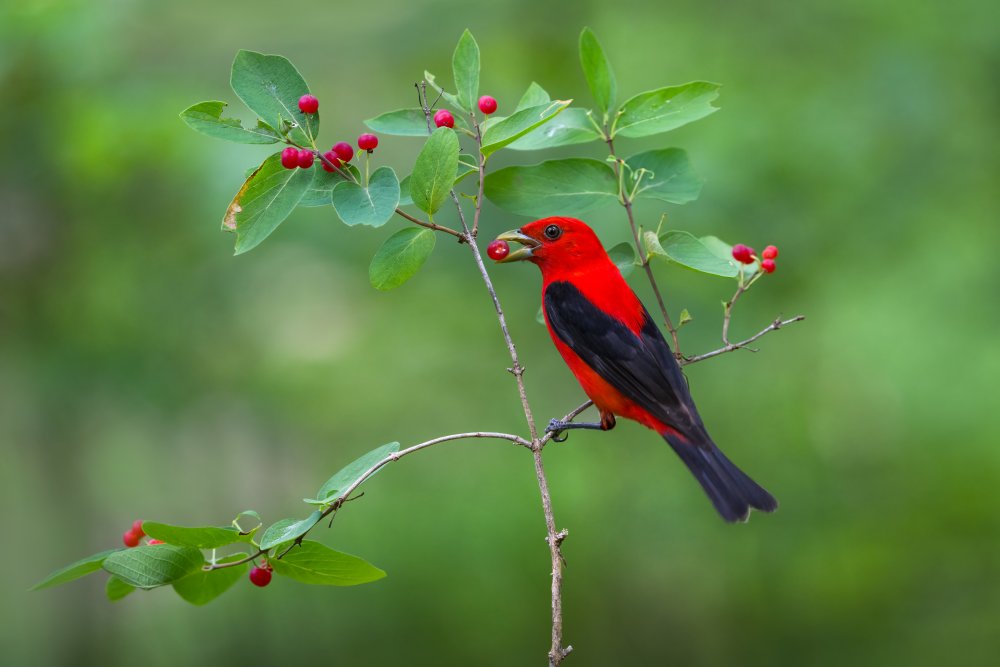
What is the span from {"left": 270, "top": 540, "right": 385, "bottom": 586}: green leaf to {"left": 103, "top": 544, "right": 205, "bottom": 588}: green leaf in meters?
0.17

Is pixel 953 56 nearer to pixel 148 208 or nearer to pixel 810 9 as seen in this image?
pixel 810 9

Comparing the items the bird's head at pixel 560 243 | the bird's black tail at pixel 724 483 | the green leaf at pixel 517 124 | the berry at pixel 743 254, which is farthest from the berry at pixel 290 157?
the bird's black tail at pixel 724 483

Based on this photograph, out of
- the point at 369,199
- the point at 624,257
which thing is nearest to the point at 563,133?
the point at 624,257

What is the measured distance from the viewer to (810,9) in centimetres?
571

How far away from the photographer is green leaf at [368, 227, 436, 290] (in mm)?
2139

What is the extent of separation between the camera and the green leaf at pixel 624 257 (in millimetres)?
2564

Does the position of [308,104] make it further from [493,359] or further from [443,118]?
[493,359]

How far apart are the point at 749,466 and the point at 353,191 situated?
510cm

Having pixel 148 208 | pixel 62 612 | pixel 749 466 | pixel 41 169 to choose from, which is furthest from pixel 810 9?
pixel 62 612

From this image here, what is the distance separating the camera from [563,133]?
241 centimetres

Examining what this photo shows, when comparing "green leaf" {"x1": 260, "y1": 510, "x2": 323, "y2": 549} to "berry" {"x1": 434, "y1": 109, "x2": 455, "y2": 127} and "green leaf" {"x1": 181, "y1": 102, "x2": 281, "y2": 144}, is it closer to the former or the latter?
"green leaf" {"x1": 181, "y1": 102, "x2": 281, "y2": 144}

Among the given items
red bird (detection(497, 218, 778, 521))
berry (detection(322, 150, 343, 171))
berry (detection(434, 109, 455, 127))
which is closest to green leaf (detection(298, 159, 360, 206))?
berry (detection(322, 150, 343, 171))

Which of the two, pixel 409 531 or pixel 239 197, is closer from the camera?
pixel 239 197

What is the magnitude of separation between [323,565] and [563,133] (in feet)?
3.85
